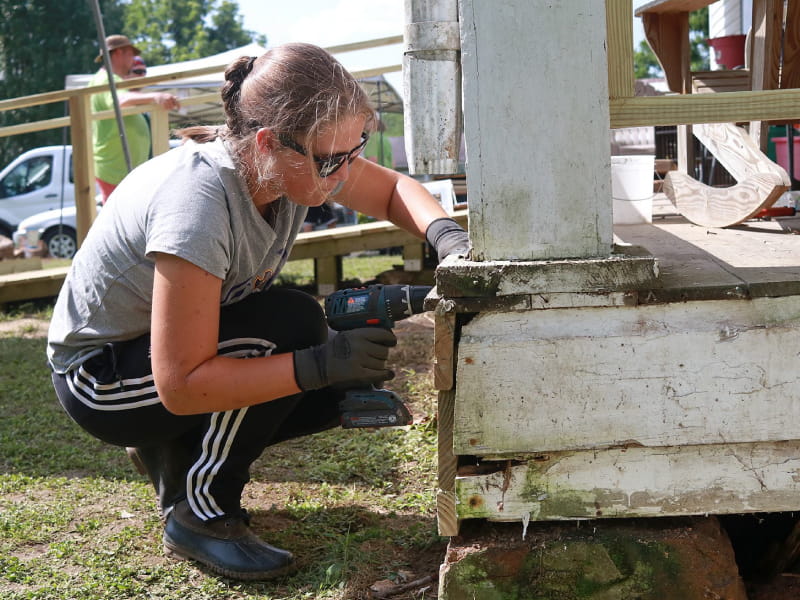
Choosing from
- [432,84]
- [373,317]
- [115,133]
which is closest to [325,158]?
[432,84]

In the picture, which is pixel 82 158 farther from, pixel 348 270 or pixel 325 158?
pixel 325 158

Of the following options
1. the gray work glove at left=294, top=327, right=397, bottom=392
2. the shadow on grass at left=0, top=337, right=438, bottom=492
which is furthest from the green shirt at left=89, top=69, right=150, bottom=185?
the gray work glove at left=294, top=327, right=397, bottom=392

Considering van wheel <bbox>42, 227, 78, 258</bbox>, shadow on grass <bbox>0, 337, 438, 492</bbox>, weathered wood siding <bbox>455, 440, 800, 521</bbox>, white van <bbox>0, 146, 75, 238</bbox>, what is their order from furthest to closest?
white van <bbox>0, 146, 75, 238</bbox>
van wheel <bbox>42, 227, 78, 258</bbox>
shadow on grass <bbox>0, 337, 438, 492</bbox>
weathered wood siding <bbox>455, 440, 800, 521</bbox>

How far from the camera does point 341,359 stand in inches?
84.0

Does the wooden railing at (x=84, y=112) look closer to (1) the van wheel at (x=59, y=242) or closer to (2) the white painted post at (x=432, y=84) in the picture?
(2) the white painted post at (x=432, y=84)

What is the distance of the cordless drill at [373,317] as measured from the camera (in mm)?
2311

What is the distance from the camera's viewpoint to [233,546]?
8.18 ft

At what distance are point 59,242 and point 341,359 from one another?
1186 centimetres

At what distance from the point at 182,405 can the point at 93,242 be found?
0.62 metres

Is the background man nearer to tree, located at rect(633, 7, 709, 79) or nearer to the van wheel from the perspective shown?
the van wheel

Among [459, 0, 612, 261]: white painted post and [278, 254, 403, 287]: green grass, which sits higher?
[459, 0, 612, 261]: white painted post

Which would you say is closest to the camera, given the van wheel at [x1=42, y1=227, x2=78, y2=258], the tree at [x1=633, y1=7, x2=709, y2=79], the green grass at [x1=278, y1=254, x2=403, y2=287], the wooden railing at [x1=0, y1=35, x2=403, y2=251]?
the wooden railing at [x1=0, y1=35, x2=403, y2=251]

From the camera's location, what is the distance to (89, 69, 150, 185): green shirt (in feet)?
23.7

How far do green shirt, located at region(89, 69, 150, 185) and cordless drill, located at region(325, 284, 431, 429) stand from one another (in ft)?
17.6
